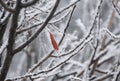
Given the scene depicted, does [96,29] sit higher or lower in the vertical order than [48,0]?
lower

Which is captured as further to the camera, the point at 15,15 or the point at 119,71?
the point at 119,71

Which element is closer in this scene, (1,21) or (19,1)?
(19,1)

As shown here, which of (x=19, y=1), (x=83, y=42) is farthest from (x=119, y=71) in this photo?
(x=19, y=1)

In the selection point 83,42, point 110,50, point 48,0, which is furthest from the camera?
point 110,50

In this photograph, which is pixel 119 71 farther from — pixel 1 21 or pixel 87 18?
pixel 87 18

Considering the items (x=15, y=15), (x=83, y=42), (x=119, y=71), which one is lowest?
(x=119, y=71)

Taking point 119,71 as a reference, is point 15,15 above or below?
above

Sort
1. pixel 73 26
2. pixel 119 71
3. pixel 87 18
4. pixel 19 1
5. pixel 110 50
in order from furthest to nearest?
pixel 73 26
pixel 87 18
pixel 110 50
pixel 119 71
pixel 19 1

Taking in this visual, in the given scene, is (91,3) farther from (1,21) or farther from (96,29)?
(1,21)

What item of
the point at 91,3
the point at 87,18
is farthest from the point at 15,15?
the point at 91,3
